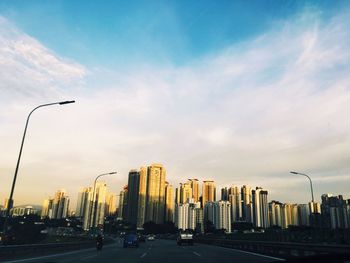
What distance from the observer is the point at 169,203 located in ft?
523

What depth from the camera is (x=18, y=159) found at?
23.6 meters

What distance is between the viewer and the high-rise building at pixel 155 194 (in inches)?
5561

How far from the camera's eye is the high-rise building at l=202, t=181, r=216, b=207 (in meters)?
178

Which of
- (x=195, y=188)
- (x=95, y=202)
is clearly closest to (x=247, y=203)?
(x=195, y=188)

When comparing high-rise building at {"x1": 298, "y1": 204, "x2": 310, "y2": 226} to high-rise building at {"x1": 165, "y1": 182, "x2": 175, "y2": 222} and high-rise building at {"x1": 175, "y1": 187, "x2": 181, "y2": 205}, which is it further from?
high-rise building at {"x1": 175, "y1": 187, "x2": 181, "y2": 205}

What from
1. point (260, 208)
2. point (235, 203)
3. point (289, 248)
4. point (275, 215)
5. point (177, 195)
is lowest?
point (289, 248)

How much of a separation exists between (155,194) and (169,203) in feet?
60.8

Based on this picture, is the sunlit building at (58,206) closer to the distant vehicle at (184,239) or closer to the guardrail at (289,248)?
the distant vehicle at (184,239)

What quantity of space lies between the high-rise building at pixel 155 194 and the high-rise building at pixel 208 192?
103 feet

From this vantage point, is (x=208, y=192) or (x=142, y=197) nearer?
(x=142, y=197)

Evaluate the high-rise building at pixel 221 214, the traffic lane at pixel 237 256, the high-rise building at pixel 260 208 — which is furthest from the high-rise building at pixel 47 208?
the traffic lane at pixel 237 256

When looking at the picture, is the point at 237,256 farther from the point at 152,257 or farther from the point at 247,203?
the point at 247,203

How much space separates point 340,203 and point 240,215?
60.8 metres

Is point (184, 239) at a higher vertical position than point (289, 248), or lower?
lower
